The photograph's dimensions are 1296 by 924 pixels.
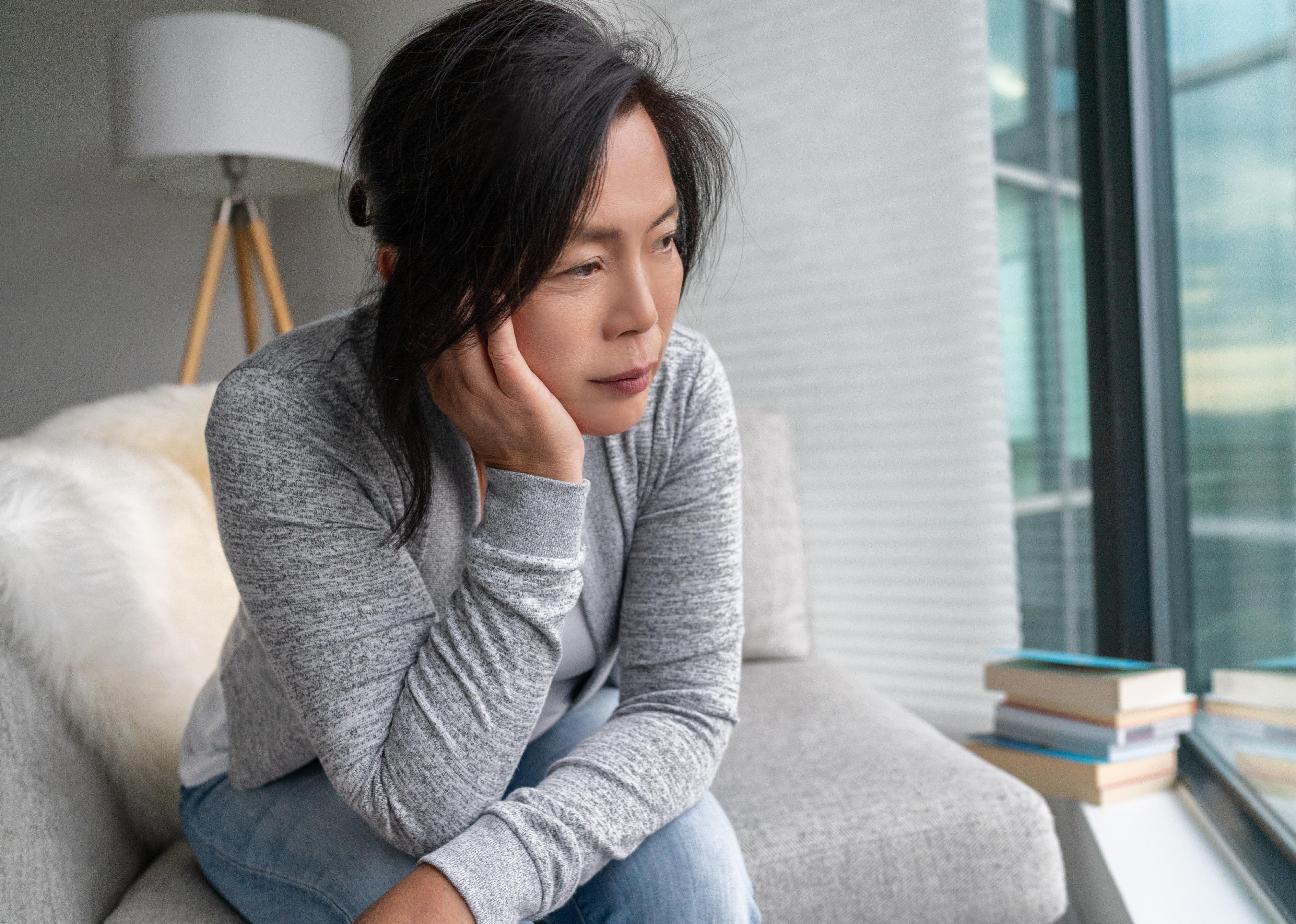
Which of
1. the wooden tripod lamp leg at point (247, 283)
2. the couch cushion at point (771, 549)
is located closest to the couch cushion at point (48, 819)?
the couch cushion at point (771, 549)

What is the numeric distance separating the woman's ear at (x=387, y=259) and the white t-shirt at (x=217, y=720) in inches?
14.9

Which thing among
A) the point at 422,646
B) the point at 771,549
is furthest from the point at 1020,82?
the point at 422,646

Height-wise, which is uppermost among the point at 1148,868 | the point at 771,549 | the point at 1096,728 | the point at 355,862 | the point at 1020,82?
the point at 1020,82

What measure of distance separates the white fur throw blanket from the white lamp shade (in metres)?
0.89

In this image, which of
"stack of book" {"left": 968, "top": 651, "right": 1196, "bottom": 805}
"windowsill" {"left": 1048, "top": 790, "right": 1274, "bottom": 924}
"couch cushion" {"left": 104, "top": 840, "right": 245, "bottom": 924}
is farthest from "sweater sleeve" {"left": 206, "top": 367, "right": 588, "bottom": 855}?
"stack of book" {"left": 968, "top": 651, "right": 1196, "bottom": 805}

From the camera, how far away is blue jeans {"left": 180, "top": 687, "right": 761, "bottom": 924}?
2.48 feet

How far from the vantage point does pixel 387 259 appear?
75 cm

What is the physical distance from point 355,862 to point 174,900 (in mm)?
263

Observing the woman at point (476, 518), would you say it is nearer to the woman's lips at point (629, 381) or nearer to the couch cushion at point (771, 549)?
the woman's lips at point (629, 381)

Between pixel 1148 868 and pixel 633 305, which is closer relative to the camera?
pixel 633 305

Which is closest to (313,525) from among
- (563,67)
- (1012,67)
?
(563,67)

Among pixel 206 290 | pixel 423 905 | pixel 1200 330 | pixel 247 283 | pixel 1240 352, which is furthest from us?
pixel 247 283

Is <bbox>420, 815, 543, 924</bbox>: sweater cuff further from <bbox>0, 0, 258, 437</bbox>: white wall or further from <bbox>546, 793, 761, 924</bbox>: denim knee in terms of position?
<bbox>0, 0, 258, 437</bbox>: white wall

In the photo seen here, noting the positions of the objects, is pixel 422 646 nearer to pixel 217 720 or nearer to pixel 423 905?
pixel 423 905
